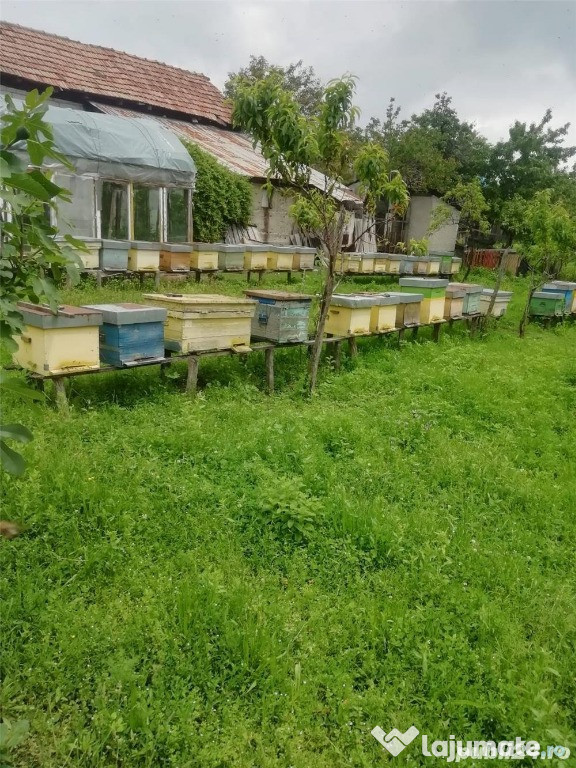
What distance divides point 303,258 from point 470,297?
5829 mm

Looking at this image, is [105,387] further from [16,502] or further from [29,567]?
[29,567]

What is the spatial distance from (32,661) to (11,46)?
19.7 meters

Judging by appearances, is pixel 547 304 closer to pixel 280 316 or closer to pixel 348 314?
pixel 348 314

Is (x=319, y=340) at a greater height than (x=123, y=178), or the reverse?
(x=123, y=178)

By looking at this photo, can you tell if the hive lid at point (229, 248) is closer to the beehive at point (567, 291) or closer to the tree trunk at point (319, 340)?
the tree trunk at point (319, 340)

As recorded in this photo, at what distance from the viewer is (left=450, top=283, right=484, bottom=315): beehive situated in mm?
10834

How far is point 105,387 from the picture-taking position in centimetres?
620

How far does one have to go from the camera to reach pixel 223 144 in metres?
20.7

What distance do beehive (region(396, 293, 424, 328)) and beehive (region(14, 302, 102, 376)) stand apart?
5.07 m

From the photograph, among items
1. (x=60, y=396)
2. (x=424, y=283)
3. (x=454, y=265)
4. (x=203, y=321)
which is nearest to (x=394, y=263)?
(x=454, y=265)

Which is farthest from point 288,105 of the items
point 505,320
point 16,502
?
point 505,320

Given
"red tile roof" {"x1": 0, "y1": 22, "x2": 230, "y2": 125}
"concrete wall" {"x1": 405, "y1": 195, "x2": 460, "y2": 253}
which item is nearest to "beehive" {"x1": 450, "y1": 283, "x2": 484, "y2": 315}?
"red tile roof" {"x1": 0, "y1": 22, "x2": 230, "y2": 125}

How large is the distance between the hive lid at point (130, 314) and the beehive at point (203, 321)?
305 millimetres

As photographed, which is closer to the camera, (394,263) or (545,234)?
(545,234)
